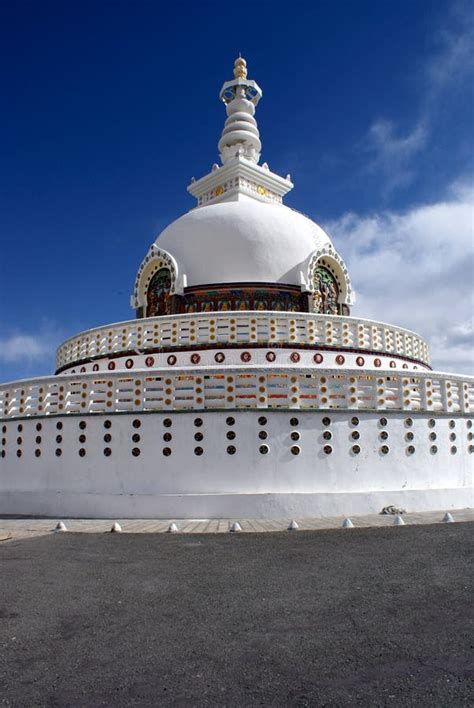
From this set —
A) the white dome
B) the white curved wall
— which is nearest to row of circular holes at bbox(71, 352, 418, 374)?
the white curved wall

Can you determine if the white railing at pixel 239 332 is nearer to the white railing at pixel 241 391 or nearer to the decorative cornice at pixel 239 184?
the white railing at pixel 241 391

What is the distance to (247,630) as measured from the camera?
4570mm

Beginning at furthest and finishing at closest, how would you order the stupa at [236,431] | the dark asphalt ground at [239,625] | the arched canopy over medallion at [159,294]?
the arched canopy over medallion at [159,294], the stupa at [236,431], the dark asphalt ground at [239,625]

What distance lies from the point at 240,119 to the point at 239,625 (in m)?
23.4

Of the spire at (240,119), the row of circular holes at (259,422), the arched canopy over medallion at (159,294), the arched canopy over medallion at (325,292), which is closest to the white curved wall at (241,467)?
the row of circular holes at (259,422)

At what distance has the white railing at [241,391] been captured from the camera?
11.4 metres

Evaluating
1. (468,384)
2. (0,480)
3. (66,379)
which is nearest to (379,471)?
(468,384)

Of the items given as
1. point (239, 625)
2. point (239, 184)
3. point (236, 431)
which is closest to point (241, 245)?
point (239, 184)

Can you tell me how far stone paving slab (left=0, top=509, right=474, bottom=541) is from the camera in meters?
9.43

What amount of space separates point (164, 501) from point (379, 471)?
4276 millimetres

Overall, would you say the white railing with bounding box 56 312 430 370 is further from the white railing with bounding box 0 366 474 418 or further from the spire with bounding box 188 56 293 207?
the spire with bounding box 188 56 293 207

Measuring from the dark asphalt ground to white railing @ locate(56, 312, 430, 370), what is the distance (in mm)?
7372

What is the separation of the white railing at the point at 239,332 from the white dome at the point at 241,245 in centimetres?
274

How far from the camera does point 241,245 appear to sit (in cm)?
1788
